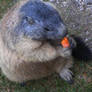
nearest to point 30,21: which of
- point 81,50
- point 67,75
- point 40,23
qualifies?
point 40,23

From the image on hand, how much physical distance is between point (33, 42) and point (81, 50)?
96 centimetres

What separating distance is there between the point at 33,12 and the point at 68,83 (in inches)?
59.6

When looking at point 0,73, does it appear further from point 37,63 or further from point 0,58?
point 37,63

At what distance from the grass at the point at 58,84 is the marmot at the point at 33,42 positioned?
0.14 meters

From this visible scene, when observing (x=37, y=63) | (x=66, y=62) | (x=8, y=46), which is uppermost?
(x=8, y=46)

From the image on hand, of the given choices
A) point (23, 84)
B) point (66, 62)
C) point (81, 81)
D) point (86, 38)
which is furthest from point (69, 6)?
point (23, 84)

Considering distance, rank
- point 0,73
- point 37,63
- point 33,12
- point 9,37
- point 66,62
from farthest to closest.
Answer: point 0,73 < point 66,62 < point 37,63 < point 9,37 < point 33,12

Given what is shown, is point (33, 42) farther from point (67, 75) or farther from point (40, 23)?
point (67, 75)

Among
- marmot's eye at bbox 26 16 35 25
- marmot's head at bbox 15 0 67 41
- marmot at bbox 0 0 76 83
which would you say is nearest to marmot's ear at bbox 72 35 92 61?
marmot at bbox 0 0 76 83

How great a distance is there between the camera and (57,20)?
2.57 meters

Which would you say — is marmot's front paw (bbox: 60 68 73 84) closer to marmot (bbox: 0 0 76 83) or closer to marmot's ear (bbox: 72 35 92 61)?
marmot (bbox: 0 0 76 83)

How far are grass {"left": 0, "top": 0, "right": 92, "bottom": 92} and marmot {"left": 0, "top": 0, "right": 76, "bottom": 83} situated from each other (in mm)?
139

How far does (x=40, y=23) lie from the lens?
252 cm

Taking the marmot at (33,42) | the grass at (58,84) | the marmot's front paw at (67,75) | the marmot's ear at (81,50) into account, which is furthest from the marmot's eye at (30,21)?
the grass at (58,84)
